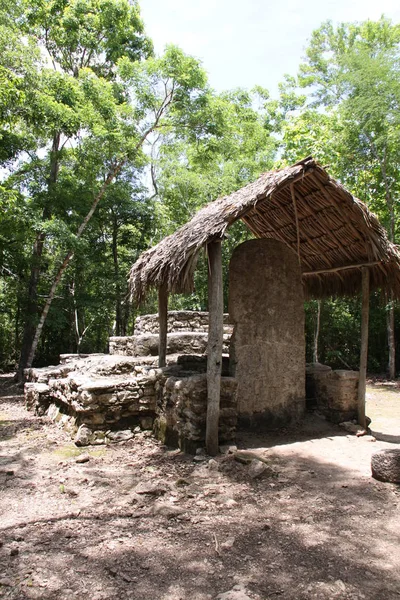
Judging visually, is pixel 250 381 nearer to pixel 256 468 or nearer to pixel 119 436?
pixel 256 468

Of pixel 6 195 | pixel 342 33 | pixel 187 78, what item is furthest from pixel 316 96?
pixel 6 195

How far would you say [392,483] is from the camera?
4238 millimetres

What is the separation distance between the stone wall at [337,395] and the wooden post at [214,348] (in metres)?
2.34

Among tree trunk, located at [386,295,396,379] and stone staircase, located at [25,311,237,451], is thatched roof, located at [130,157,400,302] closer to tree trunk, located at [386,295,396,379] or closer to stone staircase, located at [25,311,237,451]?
stone staircase, located at [25,311,237,451]

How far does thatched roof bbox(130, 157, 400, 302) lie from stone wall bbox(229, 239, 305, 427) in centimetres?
67

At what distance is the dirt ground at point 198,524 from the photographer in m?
2.62

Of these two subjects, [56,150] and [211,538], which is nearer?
[211,538]

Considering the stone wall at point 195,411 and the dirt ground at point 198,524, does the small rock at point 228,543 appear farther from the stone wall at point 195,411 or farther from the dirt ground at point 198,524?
the stone wall at point 195,411

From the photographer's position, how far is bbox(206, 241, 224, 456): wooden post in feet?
16.8

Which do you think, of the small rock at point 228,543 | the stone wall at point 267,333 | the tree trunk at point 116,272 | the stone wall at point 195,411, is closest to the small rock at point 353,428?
the stone wall at point 267,333

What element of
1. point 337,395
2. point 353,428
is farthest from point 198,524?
point 337,395

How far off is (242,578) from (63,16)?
53.6 feet

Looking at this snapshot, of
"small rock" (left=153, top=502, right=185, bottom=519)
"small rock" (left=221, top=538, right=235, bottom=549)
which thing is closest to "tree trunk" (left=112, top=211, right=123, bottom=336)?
"small rock" (left=153, top=502, right=185, bottom=519)

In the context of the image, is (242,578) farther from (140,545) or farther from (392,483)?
(392,483)
